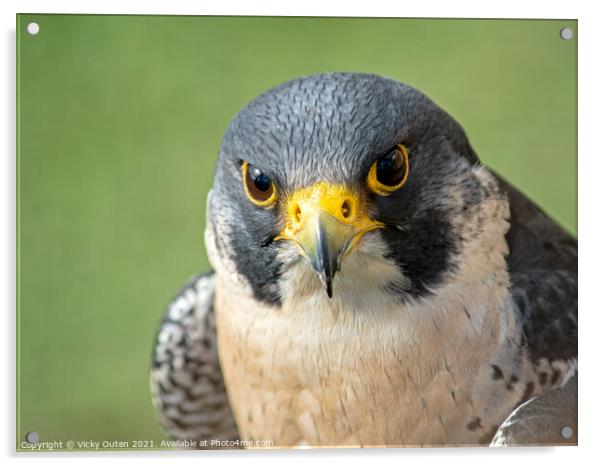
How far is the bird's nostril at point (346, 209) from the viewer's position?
58.0 inches

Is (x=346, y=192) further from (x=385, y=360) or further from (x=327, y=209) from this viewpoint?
(x=385, y=360)

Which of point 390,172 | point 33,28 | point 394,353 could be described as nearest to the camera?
point 390,172

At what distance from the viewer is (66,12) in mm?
1874

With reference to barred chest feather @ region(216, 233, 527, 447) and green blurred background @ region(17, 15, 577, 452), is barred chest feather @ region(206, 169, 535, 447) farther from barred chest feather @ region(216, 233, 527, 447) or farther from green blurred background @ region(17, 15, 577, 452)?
green blurred background @ region(17, 15, 577, 452)

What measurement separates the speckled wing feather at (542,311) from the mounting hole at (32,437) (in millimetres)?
976

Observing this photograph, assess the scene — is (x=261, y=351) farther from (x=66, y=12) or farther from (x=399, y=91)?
(x=66, y=12)

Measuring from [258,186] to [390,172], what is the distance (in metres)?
0.24

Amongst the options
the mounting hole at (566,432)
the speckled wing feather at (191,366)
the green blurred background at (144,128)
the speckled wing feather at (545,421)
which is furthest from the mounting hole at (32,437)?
the mounting hole at (566,432)

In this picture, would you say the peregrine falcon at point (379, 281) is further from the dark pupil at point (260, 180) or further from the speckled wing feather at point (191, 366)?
the speckled wing feather at point (191, 366)

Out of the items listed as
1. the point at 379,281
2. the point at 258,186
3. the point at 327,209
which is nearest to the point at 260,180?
the point at 258,186

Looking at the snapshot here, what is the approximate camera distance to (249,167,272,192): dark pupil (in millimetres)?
1563

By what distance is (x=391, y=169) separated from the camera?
61.2 inches

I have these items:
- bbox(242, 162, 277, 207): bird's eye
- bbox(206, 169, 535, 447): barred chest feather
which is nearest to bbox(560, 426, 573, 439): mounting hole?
bbox(206, 169, 535, 447): barred chest feather

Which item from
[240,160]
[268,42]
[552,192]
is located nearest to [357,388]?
[240,160]
